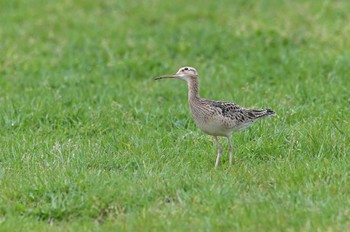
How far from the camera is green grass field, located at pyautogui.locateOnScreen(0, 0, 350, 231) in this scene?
25.9ft

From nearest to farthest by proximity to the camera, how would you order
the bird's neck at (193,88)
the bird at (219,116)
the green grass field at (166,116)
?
the green grass field at (166,116)
the bird at (219,116)
the bird's neck at (193,88)

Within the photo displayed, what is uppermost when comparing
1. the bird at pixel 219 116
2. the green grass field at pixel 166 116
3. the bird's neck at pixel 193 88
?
the bird's neck at pixel 193 88

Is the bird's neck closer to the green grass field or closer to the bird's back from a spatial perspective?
the bird's back

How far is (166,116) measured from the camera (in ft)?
37.5

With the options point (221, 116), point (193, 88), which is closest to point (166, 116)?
point (193, 88)

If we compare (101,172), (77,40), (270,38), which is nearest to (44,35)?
(77,40)

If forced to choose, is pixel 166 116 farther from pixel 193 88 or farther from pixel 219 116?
pixel 219 116

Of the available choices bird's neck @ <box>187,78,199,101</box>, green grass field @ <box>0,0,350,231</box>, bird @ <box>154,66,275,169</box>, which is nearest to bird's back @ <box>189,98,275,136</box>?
bird @ <box>154,66,275,169</box>

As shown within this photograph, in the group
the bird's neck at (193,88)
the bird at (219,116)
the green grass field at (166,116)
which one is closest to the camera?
the green grass field at (166,116)

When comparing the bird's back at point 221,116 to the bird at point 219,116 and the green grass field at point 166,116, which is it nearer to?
the bird at point 219,116

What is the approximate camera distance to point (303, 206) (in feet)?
25.2

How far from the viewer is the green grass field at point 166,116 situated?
7.89 metres

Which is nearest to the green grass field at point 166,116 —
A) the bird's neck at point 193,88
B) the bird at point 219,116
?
the bird at point 219,116

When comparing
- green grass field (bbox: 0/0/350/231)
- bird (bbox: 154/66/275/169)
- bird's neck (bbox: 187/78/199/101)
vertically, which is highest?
bird's neck (bbox: 187/78/199/101)
